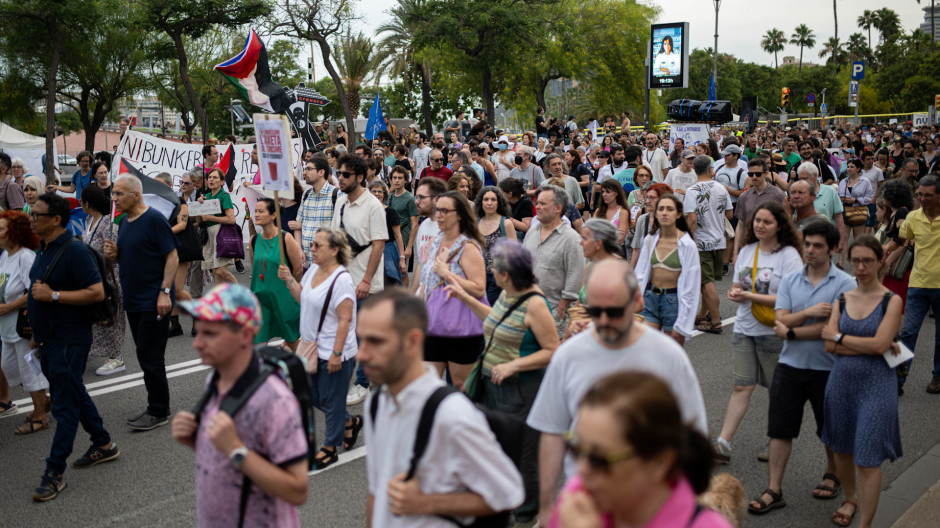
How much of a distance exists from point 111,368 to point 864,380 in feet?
22.9

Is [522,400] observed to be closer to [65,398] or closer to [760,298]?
[760,298]

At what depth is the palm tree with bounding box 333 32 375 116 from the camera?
43125mm

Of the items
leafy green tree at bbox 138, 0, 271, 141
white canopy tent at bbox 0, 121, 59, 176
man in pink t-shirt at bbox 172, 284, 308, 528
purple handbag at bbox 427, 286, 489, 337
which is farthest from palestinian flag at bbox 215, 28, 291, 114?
white canopy tent at bbox 0, 121, 59, 176

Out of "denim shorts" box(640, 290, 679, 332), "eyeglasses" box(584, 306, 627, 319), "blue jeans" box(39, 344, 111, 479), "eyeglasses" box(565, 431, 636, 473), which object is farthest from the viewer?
"denim shorts" box(640, 290, 679, 332)

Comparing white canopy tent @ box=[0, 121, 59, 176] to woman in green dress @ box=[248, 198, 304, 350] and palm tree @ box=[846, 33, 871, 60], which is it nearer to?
woman in green dress @ box=[248, 198, 304, 350]

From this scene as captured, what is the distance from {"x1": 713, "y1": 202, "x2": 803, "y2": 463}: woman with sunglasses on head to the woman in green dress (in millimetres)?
3465

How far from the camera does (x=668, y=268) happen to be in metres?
6.34

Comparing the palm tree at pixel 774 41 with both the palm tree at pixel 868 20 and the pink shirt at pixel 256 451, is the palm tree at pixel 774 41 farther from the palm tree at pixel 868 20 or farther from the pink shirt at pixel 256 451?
the pink shirt at pixel 256 451

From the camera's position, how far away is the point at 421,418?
2705mm

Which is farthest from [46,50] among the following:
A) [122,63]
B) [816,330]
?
[816,330]

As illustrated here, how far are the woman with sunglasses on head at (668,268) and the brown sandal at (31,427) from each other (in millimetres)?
4969

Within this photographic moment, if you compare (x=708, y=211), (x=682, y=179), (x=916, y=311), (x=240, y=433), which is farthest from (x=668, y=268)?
(x=682, y=179)

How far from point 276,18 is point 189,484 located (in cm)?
2492

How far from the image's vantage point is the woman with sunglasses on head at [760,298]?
220 inches
